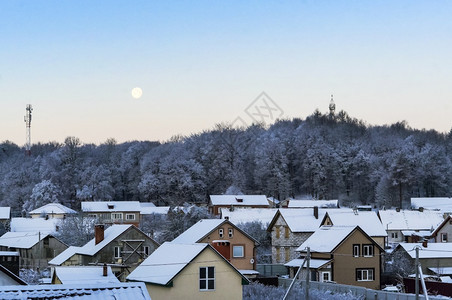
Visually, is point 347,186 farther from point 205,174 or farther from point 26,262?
point 26,262

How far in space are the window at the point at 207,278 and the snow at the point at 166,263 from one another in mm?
725

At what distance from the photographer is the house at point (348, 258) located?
43.8 m

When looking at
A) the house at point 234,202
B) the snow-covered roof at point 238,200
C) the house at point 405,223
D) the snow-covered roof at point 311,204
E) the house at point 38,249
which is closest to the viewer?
the house at point 38,249

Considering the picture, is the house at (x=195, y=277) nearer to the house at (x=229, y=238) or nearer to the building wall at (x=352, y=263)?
the building wall at (x=352, y=263)

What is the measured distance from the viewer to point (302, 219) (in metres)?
56.4

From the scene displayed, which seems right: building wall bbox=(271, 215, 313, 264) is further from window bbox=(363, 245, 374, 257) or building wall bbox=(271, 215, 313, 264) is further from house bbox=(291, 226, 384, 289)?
window bbox=(363, 245, 374, 257)

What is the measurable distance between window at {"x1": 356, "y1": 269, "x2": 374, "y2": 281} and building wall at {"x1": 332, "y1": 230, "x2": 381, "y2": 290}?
197 millimetres

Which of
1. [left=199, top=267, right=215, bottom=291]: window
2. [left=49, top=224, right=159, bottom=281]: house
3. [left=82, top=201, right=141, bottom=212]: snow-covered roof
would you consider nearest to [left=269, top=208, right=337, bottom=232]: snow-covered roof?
[left=49, top=224, right=159, bottom=281]: house

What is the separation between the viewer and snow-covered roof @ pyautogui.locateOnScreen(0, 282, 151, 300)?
10.4m

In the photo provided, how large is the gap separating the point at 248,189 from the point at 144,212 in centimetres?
2302

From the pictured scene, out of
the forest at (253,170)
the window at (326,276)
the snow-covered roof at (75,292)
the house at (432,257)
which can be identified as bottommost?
the window at (326,276)

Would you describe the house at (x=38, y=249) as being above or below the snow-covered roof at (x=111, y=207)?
below

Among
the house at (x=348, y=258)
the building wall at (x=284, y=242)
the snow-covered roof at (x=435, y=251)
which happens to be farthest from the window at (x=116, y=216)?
the snow-covered roof at (x=435, y=251)

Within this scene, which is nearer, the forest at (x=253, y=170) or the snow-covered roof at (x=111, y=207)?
the snow-covered roof at (x=111, y=207)
